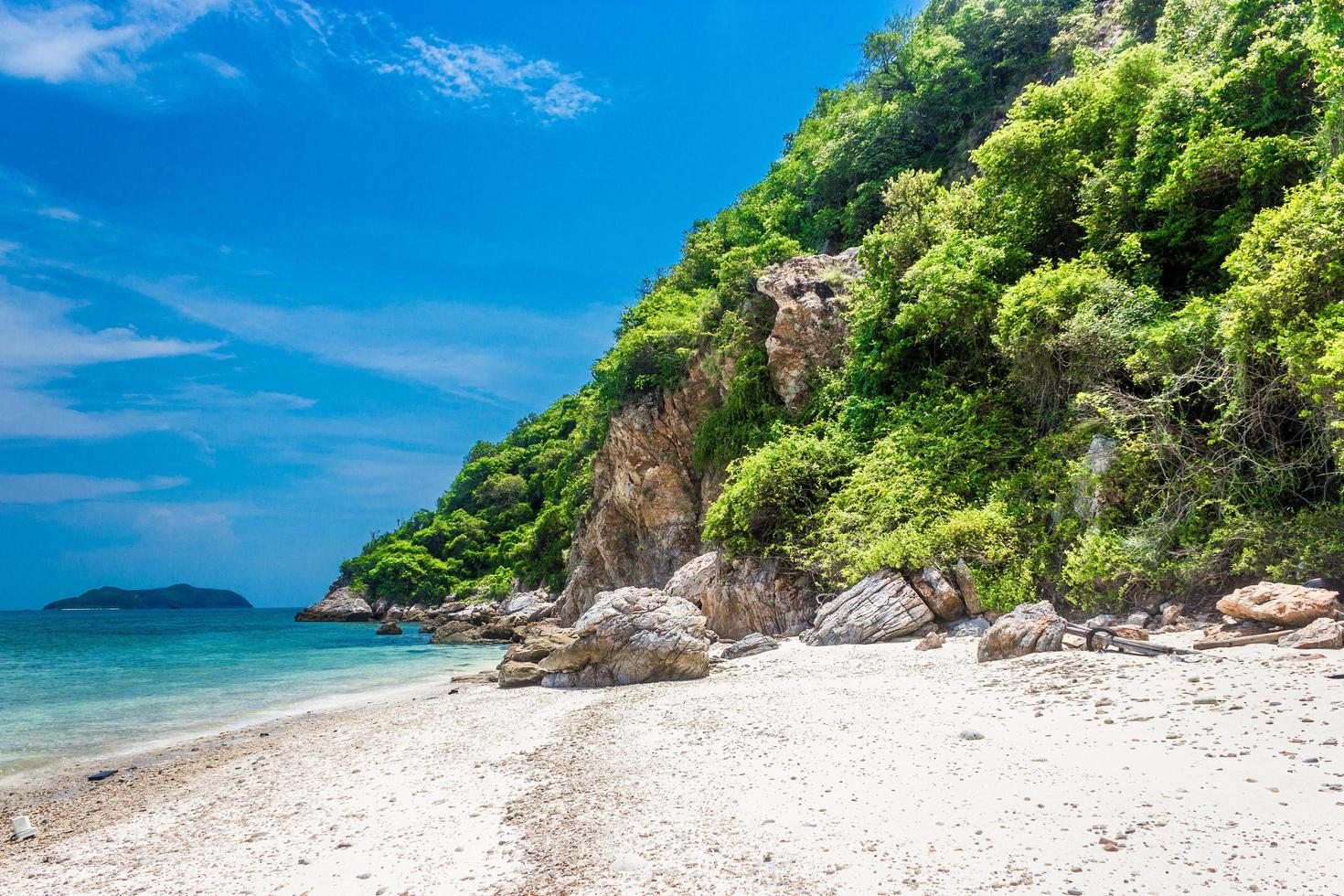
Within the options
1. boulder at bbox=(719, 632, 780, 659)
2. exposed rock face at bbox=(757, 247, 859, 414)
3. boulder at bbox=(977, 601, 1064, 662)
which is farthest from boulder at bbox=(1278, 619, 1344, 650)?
exposed rock face at bbox=(757, 247, 859, 414)

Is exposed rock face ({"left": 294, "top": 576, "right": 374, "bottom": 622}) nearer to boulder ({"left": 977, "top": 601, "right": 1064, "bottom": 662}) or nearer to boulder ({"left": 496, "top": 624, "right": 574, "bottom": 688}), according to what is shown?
boulder ({"left": 496, "top": 624, "right": 574, "bottom": 688})

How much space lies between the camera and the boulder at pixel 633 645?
13.2 metres

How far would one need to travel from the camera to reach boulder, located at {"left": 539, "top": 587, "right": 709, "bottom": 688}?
13227 mm

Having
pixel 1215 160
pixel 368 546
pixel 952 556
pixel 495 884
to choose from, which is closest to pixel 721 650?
pixel 952 556

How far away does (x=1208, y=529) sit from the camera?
411 inches

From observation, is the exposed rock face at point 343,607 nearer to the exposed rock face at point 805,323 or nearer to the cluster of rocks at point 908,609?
the exposed rock face at point 805,323

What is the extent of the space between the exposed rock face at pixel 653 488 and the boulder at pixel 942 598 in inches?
536

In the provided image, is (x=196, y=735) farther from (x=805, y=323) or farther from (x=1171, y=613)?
(x=805, y=323)

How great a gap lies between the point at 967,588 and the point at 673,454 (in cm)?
1811

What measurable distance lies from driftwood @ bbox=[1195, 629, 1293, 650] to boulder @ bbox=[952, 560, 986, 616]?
16.8 ft

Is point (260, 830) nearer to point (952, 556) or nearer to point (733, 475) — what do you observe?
point (952, 556)

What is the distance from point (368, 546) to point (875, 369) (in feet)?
240

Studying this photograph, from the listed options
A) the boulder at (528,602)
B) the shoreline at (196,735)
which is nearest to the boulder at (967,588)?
the shoreline at (196,735)

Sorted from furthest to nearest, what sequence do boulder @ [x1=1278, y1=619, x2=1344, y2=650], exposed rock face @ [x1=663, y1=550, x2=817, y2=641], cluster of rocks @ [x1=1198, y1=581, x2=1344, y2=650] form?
exposed rock face @ [x1=663, y1=550, x2=817, y2=641]
cluster of rocks @ [x1=1198, y1=581, x2=1344, y2=650]
boulder @ [x1=1278, y1=619, x2=1344, y2=650]
